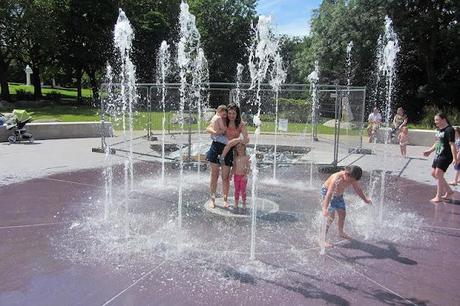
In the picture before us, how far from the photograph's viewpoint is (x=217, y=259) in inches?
201

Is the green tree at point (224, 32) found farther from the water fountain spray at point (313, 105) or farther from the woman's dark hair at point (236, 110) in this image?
the woman's dark hair at point (236, 110)

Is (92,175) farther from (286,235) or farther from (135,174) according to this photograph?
(286,235)

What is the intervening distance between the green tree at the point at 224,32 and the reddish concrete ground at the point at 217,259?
1402 inches

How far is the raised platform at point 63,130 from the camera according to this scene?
51.8 feet

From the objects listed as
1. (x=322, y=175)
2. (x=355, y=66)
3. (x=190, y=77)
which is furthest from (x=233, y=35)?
(x=322, y=175)

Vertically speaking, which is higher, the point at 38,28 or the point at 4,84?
the point at 38,28

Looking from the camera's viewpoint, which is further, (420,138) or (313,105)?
(420,138)

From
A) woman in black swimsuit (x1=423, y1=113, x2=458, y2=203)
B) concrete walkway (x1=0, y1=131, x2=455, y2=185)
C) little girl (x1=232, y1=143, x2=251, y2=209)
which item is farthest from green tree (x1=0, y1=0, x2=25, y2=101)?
woman in black swimsuit (x1=423, y1=113, x2=458, y2=203)

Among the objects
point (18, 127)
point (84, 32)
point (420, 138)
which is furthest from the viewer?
point (84, 32)

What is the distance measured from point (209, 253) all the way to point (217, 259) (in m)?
0.20

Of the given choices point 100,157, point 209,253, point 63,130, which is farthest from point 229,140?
point 63,130

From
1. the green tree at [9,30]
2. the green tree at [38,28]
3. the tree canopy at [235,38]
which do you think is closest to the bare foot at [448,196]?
the tree canopy at [235,38]

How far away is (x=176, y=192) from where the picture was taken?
327 inches

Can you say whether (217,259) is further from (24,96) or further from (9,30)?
(24,96)
